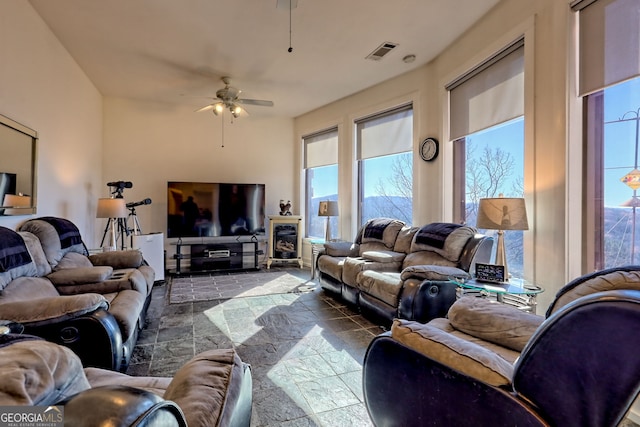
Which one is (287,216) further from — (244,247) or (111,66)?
(111,66)

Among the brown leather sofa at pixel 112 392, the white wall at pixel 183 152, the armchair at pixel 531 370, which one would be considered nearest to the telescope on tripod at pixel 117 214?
the white wall at pixel 183 152

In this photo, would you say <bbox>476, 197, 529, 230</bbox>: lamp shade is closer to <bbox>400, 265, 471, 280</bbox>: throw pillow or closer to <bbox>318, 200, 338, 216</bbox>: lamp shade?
<bbox>400, 265, 471, 280</bbox>: throw pillow

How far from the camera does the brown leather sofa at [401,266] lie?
263 cm

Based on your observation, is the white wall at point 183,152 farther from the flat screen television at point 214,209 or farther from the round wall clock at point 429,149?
the round wall clock at point 429,149

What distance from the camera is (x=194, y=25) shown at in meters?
3.12

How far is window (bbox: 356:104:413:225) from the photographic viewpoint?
444cm

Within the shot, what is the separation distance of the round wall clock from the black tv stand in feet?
10.9


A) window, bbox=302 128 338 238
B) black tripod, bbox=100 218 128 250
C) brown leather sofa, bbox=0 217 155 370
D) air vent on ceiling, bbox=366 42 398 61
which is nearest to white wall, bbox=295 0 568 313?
air vent on ceiling, bbox=366 42 398 61

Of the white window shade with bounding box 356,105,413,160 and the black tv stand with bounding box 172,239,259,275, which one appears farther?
the black tv stand with bounding box 172,239,259,275

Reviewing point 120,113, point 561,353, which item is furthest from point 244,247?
point 561,353

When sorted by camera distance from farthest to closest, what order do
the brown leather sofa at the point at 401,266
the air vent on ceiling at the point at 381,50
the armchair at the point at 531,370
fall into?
the air vent on ceiling at the point at 381,50, the brown leather sofa at the point at 401,266, the armchair at the point at 531,370

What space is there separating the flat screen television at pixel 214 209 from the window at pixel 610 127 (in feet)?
15.5

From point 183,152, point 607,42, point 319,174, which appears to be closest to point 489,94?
point 607,42

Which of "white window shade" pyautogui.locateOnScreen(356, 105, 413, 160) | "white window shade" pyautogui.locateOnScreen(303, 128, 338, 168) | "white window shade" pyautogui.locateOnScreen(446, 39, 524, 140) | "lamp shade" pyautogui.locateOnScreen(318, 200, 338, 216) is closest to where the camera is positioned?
"white window shade" pyautogui.locateOnScreen(446, 39, 524, 140)
